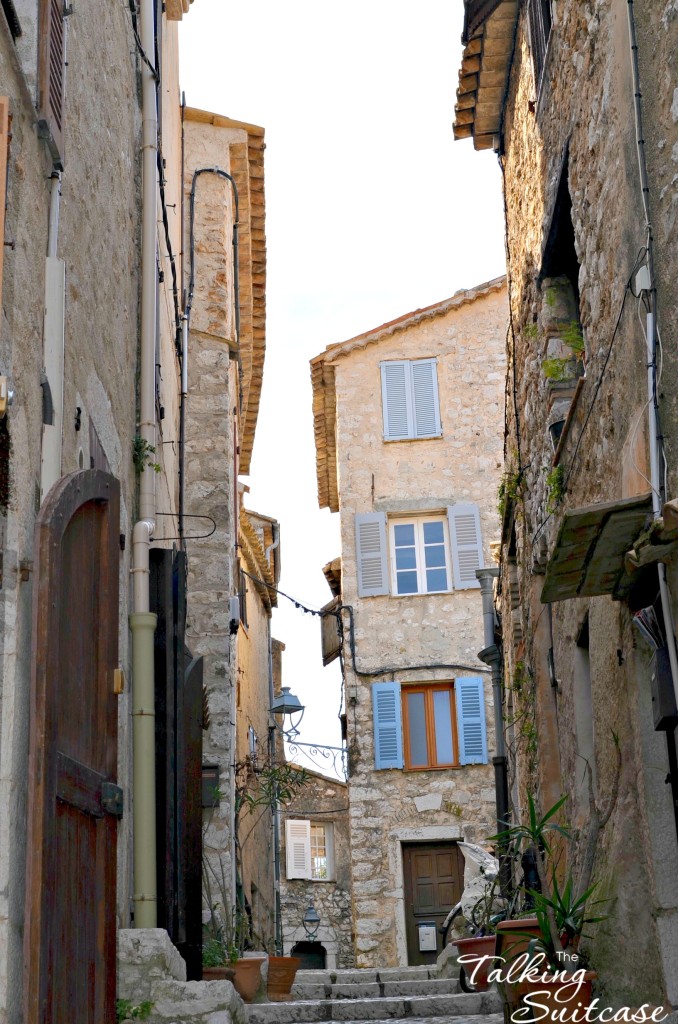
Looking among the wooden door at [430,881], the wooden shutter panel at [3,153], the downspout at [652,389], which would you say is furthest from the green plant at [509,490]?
the wooden door at [430,881]

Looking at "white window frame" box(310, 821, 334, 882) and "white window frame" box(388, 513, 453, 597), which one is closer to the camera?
"white window frame" box(388, 513, 453, 597)

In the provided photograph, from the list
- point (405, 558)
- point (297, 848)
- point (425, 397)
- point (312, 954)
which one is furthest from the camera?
point (297, 848)

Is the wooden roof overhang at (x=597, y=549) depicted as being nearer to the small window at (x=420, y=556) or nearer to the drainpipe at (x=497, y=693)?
the drainpipe at (x=497, y=693)

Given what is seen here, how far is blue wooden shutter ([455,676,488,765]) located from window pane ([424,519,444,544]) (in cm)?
222

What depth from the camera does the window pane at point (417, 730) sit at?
1886 cm

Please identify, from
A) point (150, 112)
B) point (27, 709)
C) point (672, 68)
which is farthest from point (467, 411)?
point (27, 709)

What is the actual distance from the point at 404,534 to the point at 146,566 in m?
13.1

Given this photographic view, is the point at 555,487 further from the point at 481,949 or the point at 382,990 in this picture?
the point at 382,990

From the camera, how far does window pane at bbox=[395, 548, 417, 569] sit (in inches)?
783

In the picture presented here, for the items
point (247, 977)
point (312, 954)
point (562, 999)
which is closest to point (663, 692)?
point (562, 999)

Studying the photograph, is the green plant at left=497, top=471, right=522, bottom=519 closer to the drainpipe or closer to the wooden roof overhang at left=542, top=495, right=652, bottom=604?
the drainpipe

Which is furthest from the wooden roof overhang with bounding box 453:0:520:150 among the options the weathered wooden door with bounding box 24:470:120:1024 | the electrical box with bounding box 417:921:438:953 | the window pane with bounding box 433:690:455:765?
the electrical box with bounding box 417:921:438:953

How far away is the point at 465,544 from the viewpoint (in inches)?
779

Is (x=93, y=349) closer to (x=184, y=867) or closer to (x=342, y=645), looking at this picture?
(x=184, y=867)
